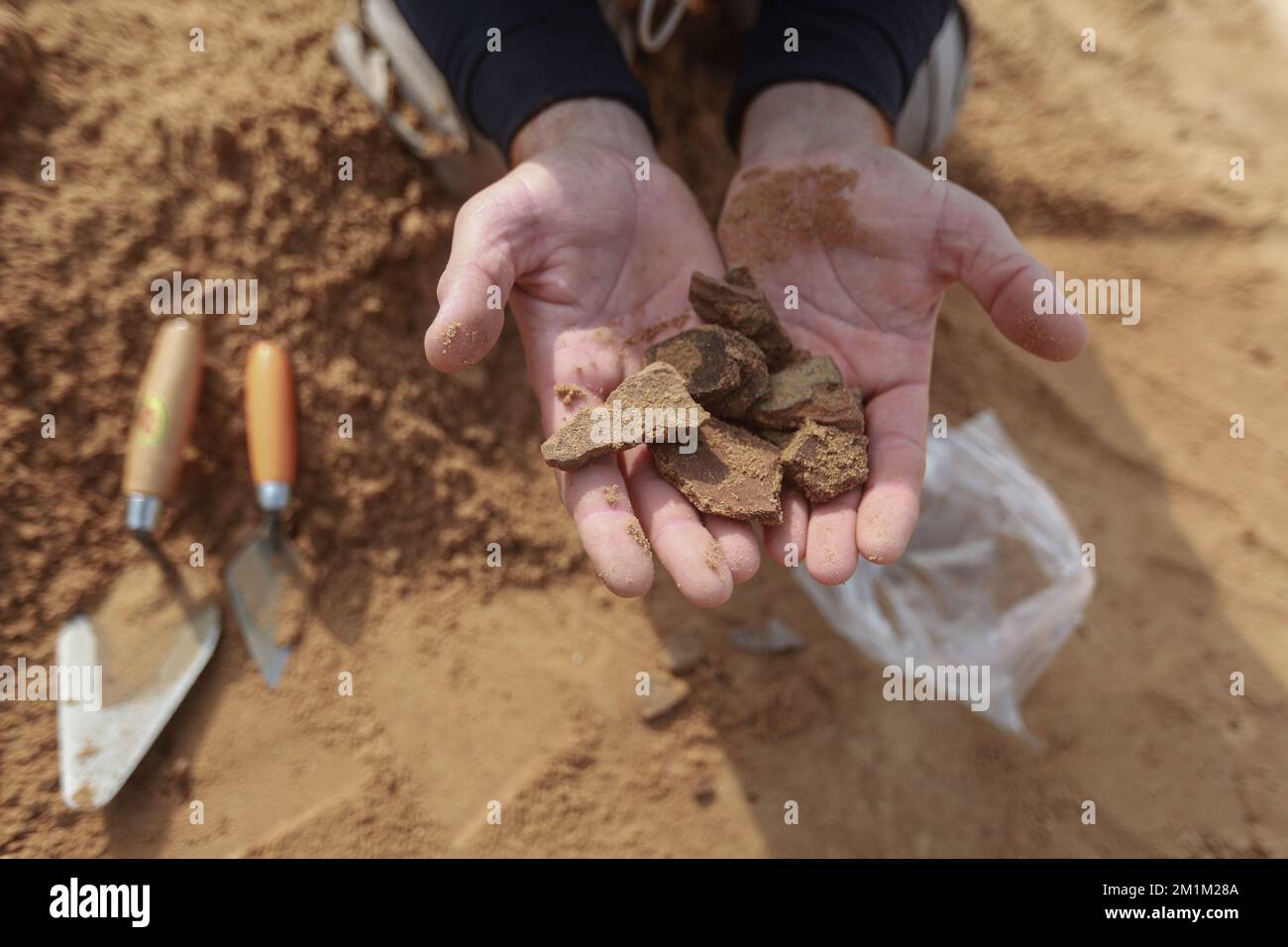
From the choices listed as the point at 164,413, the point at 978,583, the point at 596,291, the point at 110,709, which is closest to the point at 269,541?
the point at 164,413

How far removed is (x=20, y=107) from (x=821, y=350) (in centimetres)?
250

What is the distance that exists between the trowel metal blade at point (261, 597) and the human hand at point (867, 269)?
1529 millimetres

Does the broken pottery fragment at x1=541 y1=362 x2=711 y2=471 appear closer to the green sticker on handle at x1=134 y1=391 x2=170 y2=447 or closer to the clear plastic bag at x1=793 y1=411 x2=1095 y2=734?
the clear plastic bag at x1=793 y1=411 x2=1095 y2=734

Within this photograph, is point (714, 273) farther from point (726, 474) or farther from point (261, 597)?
point (261, 597)

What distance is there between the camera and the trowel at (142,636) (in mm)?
2496

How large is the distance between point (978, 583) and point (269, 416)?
2.39 meters

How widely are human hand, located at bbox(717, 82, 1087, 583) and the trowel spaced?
5.58 ft

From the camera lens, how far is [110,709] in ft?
8.36

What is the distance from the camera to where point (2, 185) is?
2.63 metres

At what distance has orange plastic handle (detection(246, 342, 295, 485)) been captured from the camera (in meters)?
2.66

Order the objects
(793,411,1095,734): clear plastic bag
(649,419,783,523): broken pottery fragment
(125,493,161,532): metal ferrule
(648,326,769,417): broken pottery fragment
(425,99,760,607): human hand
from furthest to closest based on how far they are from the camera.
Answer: (793,411,1095,734): clear plastic bag < (125,493,161,532): metal ferrule < (648,326,769,417): broken pottery fragment < (649,419,783,523): broken pottery fragment < (425,99,760,607): human hand

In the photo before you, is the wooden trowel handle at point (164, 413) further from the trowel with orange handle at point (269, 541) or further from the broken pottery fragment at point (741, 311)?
the broken pottery fragment at point (741, 311)

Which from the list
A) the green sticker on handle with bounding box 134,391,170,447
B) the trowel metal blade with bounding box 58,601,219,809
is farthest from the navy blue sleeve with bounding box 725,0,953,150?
the trowel metal blade with bounding box 58,601,219,809

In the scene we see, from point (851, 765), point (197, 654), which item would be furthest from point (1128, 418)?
point (197, 654)
